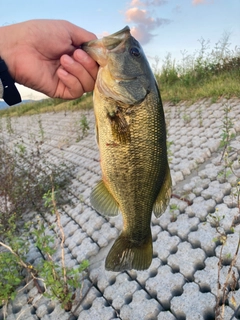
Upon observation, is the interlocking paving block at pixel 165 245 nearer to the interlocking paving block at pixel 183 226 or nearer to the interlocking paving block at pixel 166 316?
the interlocking paving block at pixel 183 226

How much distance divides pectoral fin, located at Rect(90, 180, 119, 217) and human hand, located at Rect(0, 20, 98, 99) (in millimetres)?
767

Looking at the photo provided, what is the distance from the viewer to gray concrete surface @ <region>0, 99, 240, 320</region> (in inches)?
107

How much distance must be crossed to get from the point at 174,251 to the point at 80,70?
1.93 meters

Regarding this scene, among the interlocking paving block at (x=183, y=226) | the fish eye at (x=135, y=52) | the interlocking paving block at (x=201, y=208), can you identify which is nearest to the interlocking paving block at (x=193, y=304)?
the interlocking paving block at (x=183, y=226)

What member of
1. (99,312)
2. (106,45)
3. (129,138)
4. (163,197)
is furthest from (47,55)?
(99,312)

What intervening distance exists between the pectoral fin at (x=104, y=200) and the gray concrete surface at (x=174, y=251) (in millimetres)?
769

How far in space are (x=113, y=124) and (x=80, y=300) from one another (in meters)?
1.92

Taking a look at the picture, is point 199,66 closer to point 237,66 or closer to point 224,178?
point 237,66

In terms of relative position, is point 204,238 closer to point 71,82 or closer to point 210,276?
point 210,276

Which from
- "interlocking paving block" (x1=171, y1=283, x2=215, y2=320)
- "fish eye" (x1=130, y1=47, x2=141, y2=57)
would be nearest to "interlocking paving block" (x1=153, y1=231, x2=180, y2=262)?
"interlocking paving block" (x1=171, y1=283, x2=215, y2=320)

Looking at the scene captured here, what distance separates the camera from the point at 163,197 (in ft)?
6.44

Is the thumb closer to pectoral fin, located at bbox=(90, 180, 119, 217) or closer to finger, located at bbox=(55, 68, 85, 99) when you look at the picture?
finger, located at bbox=(55, 68, 85, 99)

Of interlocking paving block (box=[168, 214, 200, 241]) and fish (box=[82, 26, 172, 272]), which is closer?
fish (box=[82, 26, 172, 272])

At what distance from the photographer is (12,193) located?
525 cm
